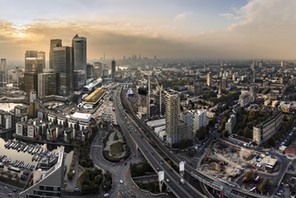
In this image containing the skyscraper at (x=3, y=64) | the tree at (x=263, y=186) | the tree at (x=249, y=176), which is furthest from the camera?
the skyscraper at (x=3, y=64)

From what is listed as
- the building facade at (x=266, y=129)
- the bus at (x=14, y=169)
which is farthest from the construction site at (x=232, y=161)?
the bus at (x=14, y=169)

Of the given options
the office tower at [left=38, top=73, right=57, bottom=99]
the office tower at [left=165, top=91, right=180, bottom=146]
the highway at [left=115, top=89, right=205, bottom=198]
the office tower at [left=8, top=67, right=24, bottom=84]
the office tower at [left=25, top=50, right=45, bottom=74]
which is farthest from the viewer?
the office tower at [left=8, top=67, right=24, bottom=84]

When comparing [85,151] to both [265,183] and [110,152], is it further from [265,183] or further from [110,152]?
[265,183]

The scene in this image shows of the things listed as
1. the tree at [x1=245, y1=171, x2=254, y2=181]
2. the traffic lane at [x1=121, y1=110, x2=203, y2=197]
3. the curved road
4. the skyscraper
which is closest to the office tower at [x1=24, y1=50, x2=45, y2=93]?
the skyscraper

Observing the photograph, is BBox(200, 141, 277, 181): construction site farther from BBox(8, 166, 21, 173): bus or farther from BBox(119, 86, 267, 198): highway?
BBox(8, 166, 21, 173): bus

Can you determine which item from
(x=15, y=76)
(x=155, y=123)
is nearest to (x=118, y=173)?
(x=155, y=123)

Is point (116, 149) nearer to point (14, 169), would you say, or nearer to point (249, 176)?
point (14, 169)

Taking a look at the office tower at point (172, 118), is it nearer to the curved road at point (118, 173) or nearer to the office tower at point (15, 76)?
the curved road at point (118, 173)
